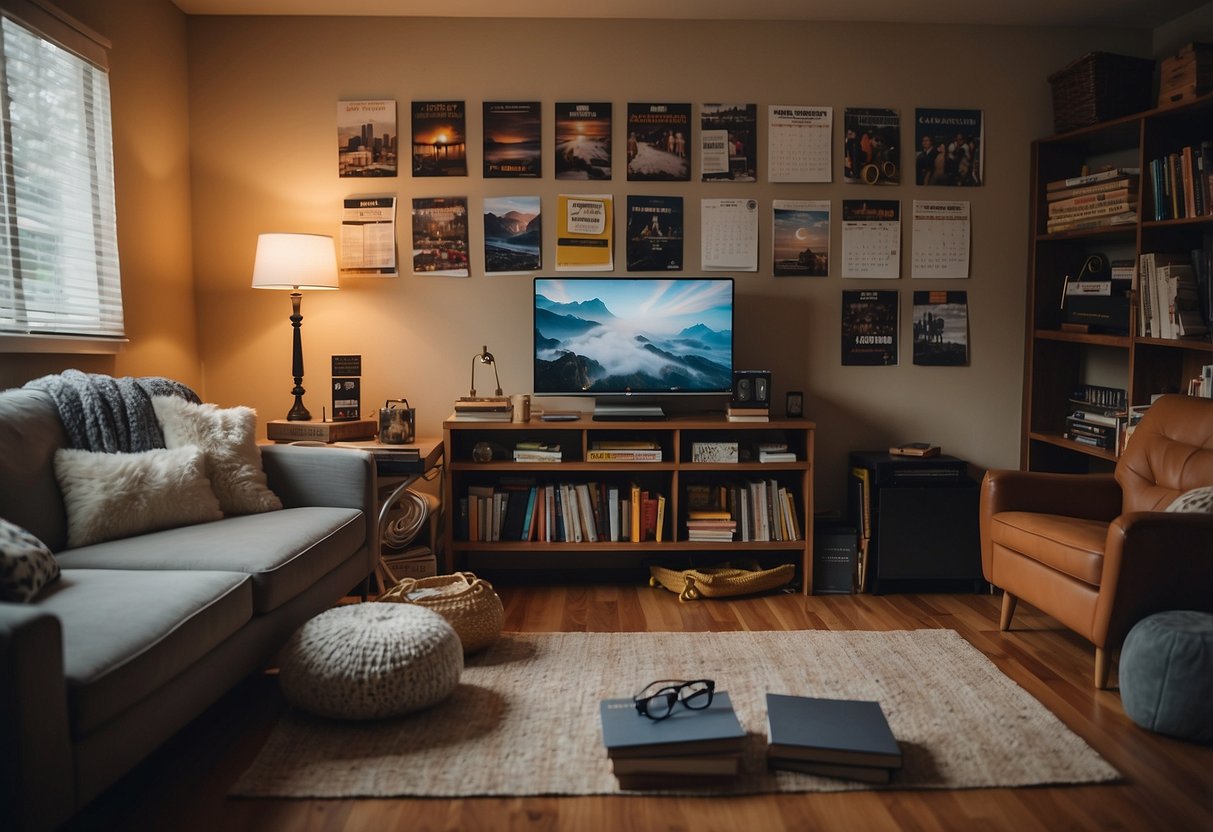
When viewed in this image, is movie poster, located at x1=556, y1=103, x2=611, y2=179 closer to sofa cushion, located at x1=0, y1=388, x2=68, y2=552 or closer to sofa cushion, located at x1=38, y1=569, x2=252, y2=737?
sofa cushion, located at x1=0, y1=388, x2=68, y2=552

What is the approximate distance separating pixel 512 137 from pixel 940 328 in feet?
6.91

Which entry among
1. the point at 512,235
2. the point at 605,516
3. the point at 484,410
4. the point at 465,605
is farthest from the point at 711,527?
the point at 512,235

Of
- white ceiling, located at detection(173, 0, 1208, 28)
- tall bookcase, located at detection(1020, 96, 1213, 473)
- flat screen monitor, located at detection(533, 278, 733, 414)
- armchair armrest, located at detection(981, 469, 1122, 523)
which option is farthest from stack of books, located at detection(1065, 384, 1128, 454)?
white ceiling, located at detection(173, 0, 1208, 28)

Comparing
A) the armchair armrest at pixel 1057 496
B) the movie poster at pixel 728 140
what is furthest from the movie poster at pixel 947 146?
the armchair armrest at pixel 1057 496

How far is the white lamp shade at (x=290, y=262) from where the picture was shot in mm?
3668

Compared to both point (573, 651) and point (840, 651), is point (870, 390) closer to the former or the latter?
point (840, 651)

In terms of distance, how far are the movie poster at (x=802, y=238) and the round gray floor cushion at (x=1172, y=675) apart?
7.00 feet

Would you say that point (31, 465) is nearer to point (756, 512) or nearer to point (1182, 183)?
point (756, 512)

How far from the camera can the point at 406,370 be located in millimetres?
4121

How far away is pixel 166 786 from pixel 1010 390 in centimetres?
371

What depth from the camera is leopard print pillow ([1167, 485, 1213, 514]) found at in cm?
263

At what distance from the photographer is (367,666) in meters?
2.31

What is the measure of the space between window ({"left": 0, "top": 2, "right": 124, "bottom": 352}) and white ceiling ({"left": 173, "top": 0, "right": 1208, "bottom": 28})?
0.89 meters

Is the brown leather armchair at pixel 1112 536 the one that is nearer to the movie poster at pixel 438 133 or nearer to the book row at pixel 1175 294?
the book row at pixel 1175 294
